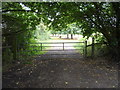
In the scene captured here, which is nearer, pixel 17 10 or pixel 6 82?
pixel 6 82

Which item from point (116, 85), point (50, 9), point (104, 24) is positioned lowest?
point (116, 85)

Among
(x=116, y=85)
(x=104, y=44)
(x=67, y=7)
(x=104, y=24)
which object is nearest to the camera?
(x=116, y=85)

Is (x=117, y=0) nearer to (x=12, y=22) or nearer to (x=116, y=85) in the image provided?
(x=116, y=85)

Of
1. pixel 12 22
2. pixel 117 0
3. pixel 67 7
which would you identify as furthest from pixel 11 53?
pixel 117 0

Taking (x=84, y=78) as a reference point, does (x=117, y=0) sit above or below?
above

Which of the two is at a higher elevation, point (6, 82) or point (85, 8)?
point (85, 8)

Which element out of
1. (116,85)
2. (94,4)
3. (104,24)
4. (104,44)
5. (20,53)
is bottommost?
(116,85)

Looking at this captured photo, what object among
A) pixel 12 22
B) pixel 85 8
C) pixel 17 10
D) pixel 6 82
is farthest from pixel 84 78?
pixel 12 22

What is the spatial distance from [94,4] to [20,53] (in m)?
4.48

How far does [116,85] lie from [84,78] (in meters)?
0.87

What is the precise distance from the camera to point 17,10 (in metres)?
5.38

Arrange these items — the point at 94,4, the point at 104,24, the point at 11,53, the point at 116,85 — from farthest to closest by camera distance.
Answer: the point at 11,53 → the point at 104,24 → the point at 94,4 → the point at 116,85

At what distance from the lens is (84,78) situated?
352 centimetres

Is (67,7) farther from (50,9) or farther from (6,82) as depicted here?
(6,82)
